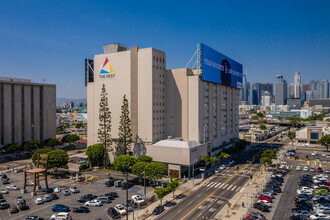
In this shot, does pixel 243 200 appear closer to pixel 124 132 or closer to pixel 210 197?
pixel 210 197

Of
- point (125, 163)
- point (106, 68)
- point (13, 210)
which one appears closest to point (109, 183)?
point (125, 163)

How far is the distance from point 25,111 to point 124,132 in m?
59.5

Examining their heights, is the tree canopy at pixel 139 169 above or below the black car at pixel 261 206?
above

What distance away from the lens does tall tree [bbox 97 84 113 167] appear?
88375 millimetres

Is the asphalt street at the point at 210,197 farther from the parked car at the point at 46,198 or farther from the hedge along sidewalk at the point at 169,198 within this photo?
the parked car at the point at 46,198

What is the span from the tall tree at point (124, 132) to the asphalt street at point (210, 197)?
30.4 metres

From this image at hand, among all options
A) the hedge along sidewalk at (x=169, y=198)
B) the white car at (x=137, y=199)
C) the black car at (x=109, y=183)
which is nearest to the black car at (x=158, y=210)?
the hedge along sidewalk at (x=169, y=198)

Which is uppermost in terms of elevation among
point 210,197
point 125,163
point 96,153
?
point 96,153

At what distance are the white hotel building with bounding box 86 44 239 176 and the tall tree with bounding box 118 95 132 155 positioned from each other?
2398 millimetres

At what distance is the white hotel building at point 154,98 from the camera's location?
8525 cm

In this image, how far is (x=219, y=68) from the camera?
342ft

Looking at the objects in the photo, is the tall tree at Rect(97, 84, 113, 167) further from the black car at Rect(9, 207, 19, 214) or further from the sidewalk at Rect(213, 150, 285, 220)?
the sidewalk at Rect(213, 150, 285, 220)

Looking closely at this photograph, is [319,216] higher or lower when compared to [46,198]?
higher

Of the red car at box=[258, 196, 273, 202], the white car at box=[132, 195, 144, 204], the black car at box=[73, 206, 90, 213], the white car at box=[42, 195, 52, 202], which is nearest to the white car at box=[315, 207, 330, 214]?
the red car at box=[258, 196, 273, 202]
